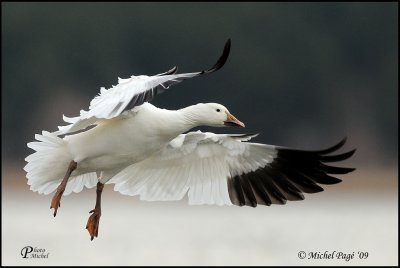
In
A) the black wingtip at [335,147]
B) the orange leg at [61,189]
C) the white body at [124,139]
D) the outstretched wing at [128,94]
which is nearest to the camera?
the outstretched wing at [128,94]

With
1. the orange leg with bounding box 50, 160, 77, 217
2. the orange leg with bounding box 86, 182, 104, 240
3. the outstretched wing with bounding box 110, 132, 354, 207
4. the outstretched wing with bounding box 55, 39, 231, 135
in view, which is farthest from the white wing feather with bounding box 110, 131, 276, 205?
the outstretched wing with bounding box 55, 39, 231, 135

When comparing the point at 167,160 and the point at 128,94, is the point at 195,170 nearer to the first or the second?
the point at 167,160

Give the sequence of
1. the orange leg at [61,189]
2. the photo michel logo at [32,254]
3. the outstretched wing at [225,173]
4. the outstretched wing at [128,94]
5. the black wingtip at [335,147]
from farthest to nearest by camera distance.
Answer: the photo michel logo at [32,254], the outstretched wing at [225,173], the orange leg at [61,189], the black wingtip at [335,147], the outstretched wing at [128,94]

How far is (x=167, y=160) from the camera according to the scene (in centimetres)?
1010

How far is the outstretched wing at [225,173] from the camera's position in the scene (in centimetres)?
993

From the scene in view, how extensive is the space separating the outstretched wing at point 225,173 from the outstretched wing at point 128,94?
107 cm

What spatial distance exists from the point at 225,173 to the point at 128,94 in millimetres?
1738

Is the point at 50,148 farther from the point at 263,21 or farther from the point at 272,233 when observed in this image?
the point at 263,21

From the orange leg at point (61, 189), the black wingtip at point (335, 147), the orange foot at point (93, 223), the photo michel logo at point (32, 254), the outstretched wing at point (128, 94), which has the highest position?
the outstretched wing at point (128, 94)

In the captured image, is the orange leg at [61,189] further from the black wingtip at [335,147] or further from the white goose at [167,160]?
the black wingtip at [335,147]

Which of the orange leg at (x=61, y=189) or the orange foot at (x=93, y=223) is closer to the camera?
the orange leg at (x=61, y=189)

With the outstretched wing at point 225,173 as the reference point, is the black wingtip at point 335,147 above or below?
above

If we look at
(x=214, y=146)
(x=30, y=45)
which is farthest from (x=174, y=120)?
(x=30, y=45)

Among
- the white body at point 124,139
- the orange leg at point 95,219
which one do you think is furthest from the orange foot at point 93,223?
the white body at point 124,139
